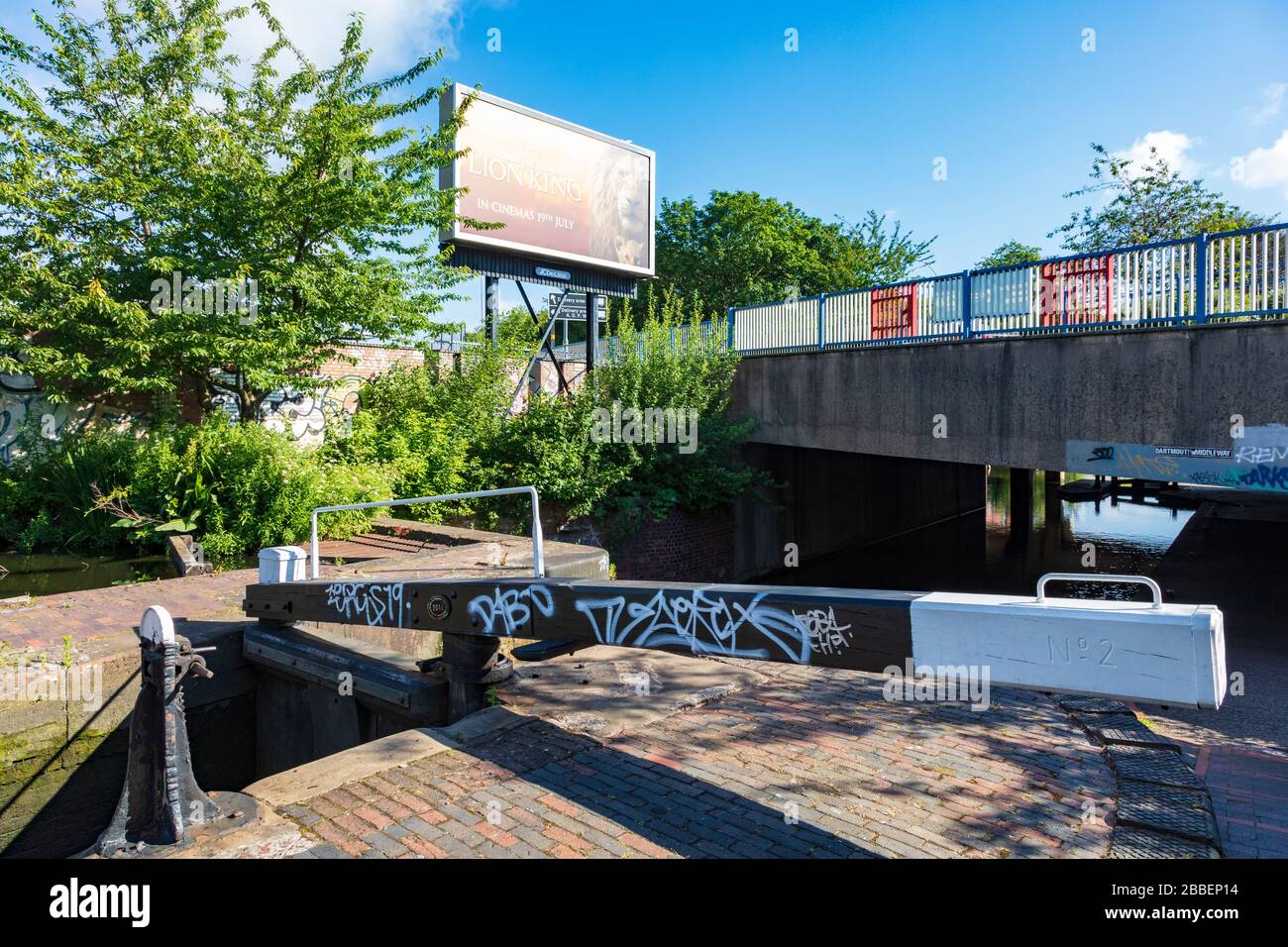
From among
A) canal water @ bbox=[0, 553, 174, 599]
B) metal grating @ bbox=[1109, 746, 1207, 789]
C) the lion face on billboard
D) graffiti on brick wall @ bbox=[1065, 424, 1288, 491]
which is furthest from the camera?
the lion face on billboard

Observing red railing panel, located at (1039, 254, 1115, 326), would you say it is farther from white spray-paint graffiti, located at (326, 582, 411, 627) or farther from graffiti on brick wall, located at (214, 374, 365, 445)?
graffiti on brick wall, located at (214, 374, 365, 445)

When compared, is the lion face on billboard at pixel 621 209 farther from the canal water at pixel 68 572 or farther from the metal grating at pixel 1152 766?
the metal grating at pixel 1152 766

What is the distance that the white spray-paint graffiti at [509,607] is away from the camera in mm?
4293

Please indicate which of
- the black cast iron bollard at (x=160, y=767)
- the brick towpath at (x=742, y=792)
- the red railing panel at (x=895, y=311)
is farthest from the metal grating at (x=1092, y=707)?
the red railing panel at (x=895, y=311)

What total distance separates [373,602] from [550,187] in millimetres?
12905

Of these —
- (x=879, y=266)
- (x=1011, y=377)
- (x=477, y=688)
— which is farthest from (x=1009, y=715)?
(x=879, y=266)

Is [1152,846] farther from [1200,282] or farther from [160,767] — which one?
[1200,282]

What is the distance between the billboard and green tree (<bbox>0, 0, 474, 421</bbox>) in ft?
8.43

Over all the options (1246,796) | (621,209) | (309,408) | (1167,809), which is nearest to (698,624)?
(1167,809)

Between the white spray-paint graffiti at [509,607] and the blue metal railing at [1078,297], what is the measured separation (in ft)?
31.9

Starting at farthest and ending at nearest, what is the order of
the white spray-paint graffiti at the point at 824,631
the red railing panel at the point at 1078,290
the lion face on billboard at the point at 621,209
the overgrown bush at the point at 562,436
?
the lion face on billboard at the point at 621,209, the overgrown bush at the point at 562,436, the red railing panel at the point at 1078,290, the white spray-paint graffiti at the point at 824,631

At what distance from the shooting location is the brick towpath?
3625 mm

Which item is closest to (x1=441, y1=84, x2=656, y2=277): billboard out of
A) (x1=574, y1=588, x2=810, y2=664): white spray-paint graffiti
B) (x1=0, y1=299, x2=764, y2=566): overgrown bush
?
(x1=0, y1=299, x2=764, y2=566): overgrown bush
